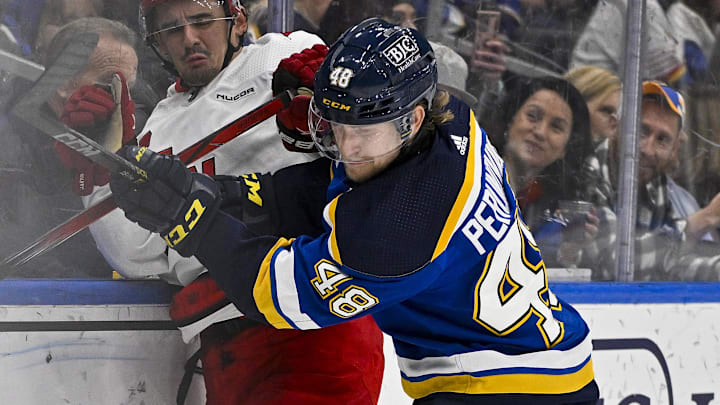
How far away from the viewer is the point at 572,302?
2492mm

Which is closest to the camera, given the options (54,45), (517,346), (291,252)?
(291,252)

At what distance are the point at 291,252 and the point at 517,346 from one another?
0.44 meters

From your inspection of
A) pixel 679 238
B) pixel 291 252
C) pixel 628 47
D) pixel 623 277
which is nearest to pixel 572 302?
pixel 623 277

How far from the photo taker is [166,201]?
4.71 feet

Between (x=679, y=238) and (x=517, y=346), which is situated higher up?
(x=517, y=346)

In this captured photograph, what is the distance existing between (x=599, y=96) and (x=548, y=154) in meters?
0.26

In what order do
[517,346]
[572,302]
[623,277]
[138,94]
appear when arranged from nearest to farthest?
[517,346]
[138,94]
[572,302]
[623,277]

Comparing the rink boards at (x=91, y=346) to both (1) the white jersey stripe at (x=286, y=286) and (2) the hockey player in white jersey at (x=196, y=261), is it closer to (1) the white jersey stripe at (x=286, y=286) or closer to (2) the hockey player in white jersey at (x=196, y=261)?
(2) the hockey player in white jersey at (x=196, y=261)

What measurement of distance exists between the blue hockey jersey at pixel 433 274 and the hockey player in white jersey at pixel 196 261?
0.59ft

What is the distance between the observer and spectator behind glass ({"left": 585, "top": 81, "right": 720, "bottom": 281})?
2660 millimetres

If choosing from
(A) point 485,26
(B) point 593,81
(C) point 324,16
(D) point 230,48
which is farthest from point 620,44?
(D) point 230,48

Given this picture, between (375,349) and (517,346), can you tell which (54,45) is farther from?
(517,346)

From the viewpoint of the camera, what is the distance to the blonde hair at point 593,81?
100 inches

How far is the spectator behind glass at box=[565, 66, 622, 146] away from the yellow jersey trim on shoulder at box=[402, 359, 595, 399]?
121 cm
